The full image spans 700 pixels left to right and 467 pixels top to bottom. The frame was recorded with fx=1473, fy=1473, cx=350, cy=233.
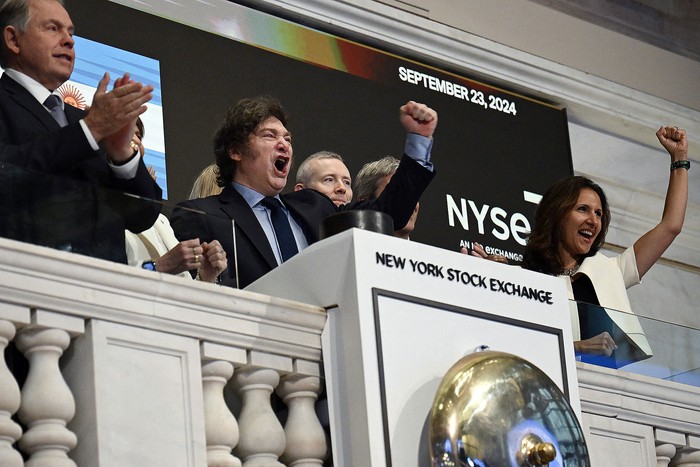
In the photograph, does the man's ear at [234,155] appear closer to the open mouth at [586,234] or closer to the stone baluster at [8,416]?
the open mouth at [586,234]

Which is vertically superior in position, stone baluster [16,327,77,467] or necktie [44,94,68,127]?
necktie [44,94,68,127]

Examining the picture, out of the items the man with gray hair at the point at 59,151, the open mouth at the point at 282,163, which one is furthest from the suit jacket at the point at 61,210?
the open mouth at the point at 282,163

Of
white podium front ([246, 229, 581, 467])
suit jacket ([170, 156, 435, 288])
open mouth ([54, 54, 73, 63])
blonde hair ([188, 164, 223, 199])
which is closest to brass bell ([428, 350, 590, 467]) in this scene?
white podium front ([246, 229, 581, 467])

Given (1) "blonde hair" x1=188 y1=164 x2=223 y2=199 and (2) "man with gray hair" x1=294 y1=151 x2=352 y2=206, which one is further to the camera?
(2) "man with gray hair" x1=294 y1=151 x2=352 y2=206

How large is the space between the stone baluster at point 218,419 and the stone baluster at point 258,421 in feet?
0.12

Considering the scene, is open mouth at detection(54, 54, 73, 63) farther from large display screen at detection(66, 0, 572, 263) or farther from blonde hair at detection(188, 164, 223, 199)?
large display screen at detection(66, 0, 572, 263)

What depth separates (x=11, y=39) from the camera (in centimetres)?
332

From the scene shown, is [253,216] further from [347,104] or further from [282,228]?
[347,104]

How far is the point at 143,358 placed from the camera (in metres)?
2.42

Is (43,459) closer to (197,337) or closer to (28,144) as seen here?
(197,337)

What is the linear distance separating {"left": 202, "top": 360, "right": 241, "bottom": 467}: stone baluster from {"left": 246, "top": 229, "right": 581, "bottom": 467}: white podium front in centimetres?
18

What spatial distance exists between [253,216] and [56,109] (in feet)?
1.79

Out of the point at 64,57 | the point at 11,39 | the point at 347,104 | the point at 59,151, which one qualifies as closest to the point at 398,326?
the point at 59,151

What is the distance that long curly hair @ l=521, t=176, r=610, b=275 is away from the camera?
4.14 meters
